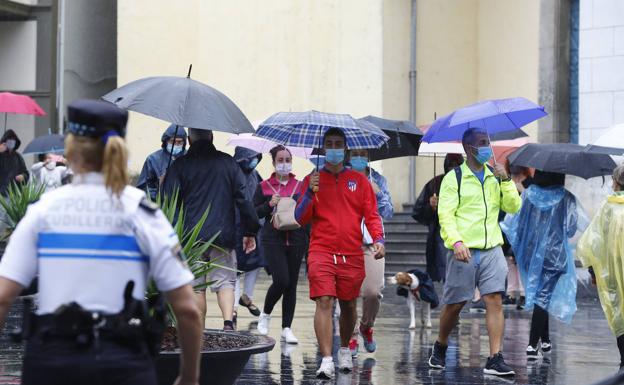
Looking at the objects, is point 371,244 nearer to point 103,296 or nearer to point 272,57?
point 103,296

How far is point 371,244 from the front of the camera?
11.3 meters

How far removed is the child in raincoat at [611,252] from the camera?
986 cm

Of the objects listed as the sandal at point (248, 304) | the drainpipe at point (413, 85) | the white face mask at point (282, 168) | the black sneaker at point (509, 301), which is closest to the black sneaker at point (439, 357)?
the white face mask at point (282, 168)

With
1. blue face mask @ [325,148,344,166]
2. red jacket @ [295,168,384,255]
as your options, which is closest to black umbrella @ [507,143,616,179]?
red jacket @ [295,168,384,255]

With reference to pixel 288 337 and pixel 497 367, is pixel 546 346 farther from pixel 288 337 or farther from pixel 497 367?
pixel 288 337

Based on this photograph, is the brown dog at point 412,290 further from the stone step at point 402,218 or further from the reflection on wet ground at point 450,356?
the stone step at point 402,218

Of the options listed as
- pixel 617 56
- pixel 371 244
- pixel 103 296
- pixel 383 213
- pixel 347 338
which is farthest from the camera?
pixel 617 56

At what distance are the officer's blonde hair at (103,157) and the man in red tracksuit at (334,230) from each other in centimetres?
553

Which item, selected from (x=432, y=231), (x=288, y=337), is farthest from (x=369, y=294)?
(x=432, y=231)

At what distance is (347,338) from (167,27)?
53.2ft

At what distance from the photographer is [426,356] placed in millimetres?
11391

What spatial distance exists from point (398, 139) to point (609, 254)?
3272 millimetres

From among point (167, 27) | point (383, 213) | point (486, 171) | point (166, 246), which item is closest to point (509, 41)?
point (167, 27)

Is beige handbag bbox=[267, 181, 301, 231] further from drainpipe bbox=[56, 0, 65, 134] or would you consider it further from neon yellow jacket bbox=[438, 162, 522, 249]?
drainpipe bbox=[56, 0, 65, 134]
